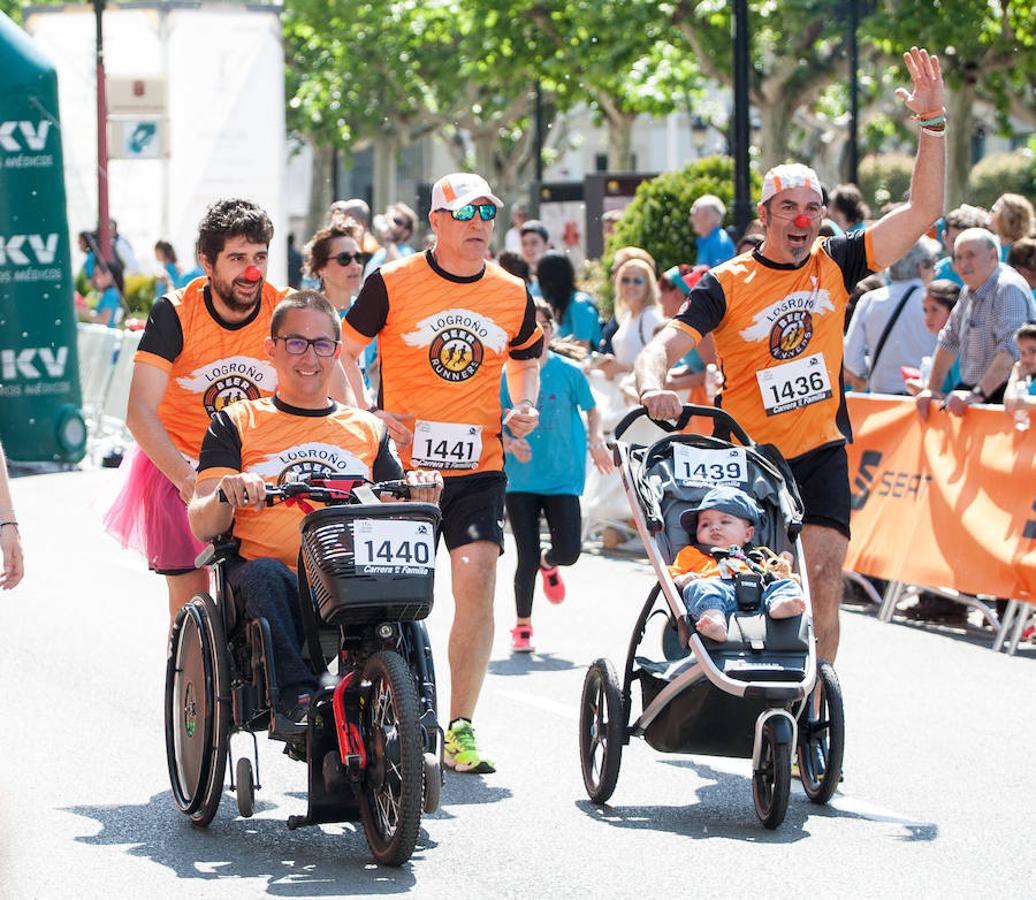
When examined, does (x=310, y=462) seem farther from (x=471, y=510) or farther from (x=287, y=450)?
(x=471, y=510)

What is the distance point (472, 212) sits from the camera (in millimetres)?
8258

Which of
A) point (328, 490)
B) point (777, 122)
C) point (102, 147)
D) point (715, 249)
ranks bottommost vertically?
point (328, 490)

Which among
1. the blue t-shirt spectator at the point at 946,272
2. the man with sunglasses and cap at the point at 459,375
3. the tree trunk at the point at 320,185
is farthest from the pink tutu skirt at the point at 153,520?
the tree trunk at the point at 320,185

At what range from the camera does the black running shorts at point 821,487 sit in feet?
27.2

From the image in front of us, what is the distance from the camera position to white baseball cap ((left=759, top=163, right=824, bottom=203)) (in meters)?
8.08

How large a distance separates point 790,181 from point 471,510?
1.65 metres

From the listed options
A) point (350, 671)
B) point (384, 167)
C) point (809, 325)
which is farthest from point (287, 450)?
point (384, 167)

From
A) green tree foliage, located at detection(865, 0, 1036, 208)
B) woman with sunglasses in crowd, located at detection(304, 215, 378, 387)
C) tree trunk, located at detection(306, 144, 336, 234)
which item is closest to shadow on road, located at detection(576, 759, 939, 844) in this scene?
woman with sunglasses in crowd, located at detection(304, 215, 378, 387)

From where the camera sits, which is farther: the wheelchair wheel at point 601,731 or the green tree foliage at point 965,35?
the green tree foliage at point 965,35

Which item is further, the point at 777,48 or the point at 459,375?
the point at 777,48

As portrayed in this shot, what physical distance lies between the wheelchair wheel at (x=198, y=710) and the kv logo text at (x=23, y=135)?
12733 millimetres

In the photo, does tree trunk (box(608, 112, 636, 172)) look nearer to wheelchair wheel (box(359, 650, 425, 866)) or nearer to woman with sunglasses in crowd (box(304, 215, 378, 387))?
woman with sunglasses in crowd (box(304, 215, 378, 387))

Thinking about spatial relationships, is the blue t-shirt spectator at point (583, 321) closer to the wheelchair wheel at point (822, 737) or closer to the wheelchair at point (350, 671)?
the wheelchair wheel at point (822, 737)

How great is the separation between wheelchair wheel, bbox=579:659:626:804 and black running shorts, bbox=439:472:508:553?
2.41 feet
